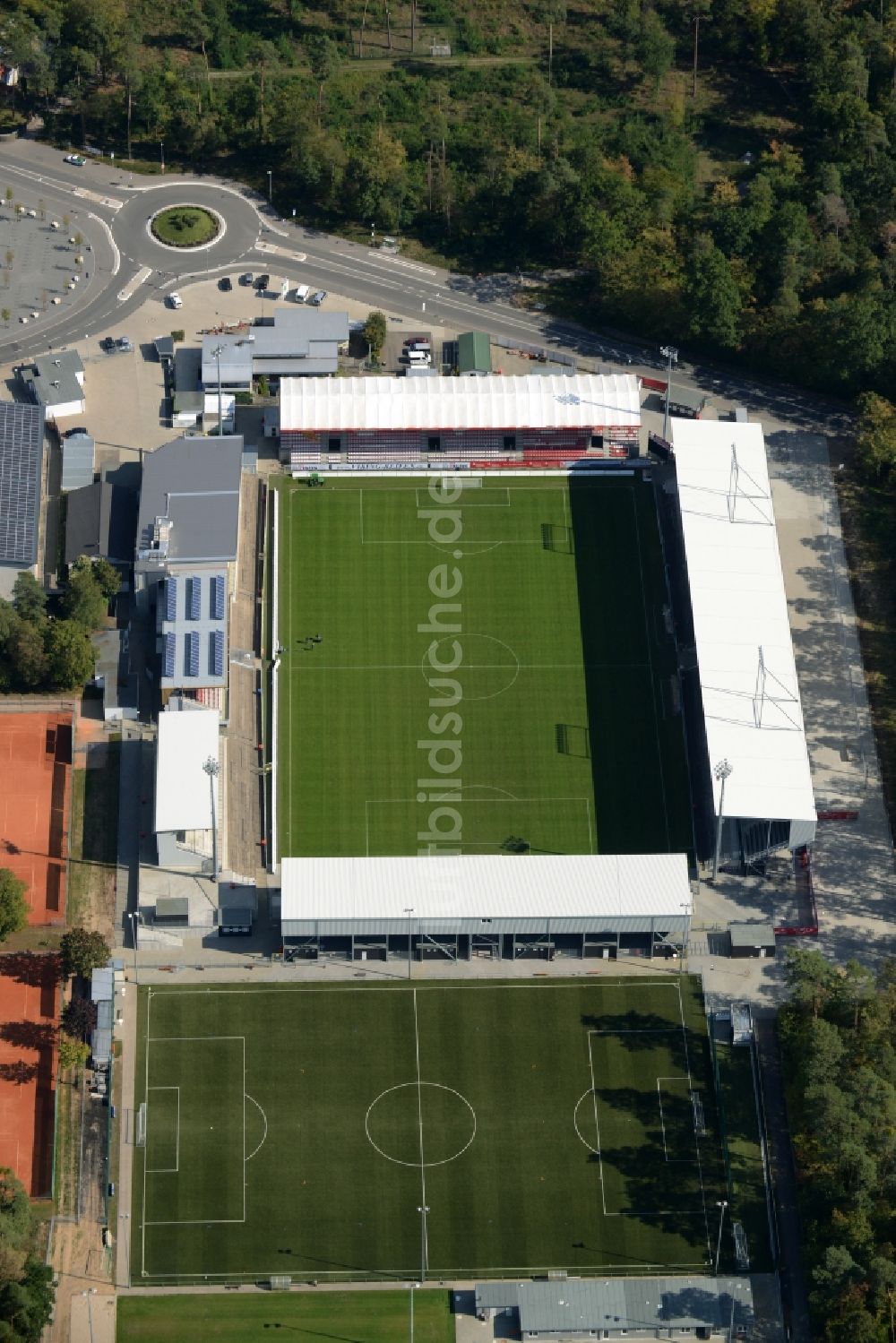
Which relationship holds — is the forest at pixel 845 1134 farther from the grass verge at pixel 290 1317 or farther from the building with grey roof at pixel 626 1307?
the grass verge at pixel 290 1317

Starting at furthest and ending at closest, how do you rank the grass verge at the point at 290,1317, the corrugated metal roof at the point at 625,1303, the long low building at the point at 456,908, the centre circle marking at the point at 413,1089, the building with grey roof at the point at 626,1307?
the long low building at the point at 456,908
the centre circle marking at the point at 413,1089
the corrugated metal roof at the point at 625,1303
the building with grey roof at the point at 626,1307
the grass verge at the point at 290,1317

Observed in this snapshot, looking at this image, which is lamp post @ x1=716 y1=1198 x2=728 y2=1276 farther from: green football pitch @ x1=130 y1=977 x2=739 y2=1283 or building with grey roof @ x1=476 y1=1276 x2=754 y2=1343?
building with grey roof @ x1=476 y1=1276 x2=754 y2=1343

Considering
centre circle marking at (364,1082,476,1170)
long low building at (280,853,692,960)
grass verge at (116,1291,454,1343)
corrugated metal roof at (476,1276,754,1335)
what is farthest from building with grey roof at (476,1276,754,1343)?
long low building at (280,853,692,960)

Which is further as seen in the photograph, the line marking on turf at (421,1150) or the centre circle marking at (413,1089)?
the centre circle marking at (413,1089)

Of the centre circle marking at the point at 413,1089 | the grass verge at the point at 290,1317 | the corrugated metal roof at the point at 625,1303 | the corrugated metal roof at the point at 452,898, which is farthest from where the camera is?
the corrugated metal roof at the point at 452,898

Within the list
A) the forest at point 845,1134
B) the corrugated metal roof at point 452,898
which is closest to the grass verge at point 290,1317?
the forest at point 845,1134

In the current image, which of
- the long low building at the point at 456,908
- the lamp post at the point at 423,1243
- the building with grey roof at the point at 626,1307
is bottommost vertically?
the building with grey roof at the point at 626,1307

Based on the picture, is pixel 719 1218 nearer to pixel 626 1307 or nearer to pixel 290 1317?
pixel 626 1307
